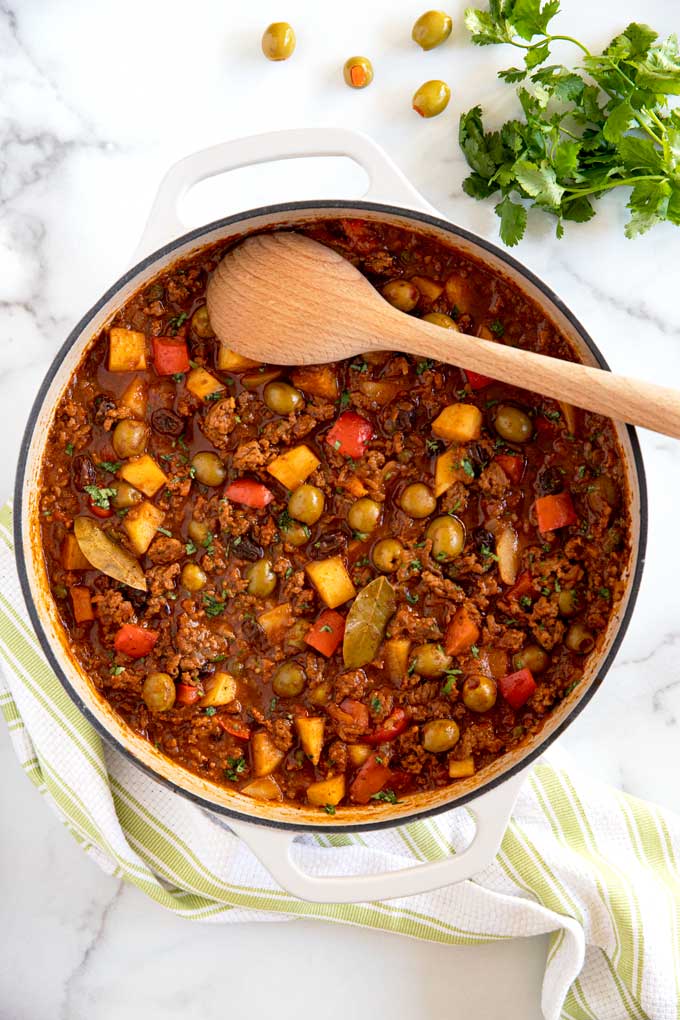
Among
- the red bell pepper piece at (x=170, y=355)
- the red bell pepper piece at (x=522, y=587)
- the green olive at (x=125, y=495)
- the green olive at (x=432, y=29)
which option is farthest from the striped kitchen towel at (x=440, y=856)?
the green olive at (x=432, y=29)

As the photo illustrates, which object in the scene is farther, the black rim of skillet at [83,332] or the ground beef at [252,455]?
the ground beef at [252,455]

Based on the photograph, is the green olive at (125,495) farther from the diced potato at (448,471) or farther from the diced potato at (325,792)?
the diced potato at (325,792)

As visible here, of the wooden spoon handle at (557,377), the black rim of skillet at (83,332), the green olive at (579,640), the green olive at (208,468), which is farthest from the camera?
the green olive at (208,468)

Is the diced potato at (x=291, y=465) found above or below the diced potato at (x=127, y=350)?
below

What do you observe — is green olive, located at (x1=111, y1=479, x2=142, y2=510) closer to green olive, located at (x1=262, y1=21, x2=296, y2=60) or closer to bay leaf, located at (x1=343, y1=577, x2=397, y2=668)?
bay leaf, located at (x1=343, y1=577, x2=397, y2=668)

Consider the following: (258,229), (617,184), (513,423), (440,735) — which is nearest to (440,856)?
(440,735)

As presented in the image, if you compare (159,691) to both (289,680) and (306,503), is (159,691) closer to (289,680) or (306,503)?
(289,680)

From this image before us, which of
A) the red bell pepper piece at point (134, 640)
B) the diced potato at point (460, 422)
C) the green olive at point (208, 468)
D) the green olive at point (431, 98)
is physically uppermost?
the green olive at point (431, 98)
